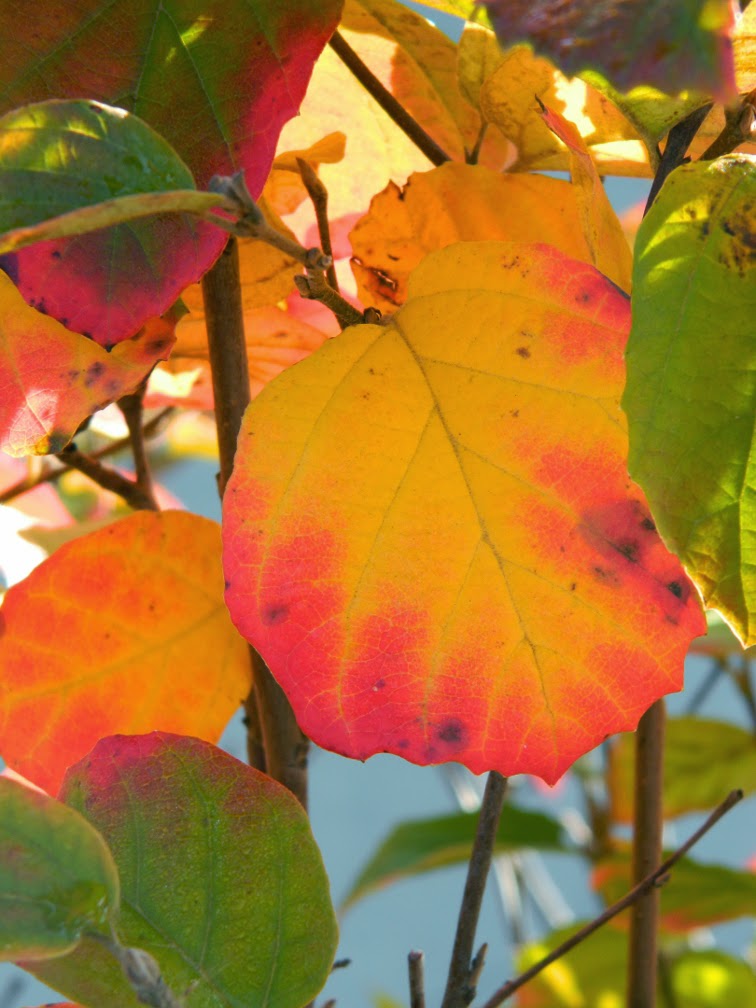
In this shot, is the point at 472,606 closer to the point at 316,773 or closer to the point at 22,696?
the point at 22,696

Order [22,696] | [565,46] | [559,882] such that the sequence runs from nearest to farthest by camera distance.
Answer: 1. [565,46]
2. [22,696]
3. [559,882]

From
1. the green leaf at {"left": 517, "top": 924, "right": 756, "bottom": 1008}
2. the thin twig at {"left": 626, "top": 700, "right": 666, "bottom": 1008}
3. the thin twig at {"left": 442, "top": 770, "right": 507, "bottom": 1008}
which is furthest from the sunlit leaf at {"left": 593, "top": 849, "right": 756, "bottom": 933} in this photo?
the thin twig at {"left": 442, "top": 770, "right": 507, "bottom": 1008}

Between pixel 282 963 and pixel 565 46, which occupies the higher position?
pixel 565 46

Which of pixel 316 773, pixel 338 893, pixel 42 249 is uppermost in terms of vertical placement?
pixel 42 249

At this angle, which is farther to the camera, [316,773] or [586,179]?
[316,773]

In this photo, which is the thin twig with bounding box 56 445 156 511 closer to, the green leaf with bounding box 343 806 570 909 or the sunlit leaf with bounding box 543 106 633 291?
the sunlit leaf with bounding box 543 106 633 291

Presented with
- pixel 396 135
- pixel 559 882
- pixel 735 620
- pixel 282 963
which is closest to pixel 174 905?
pixel 282 963

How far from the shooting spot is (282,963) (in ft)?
0.92

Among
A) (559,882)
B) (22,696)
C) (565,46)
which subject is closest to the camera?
(565,46)

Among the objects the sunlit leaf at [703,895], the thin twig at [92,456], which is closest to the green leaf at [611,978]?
the sunlit leaf at [703,895]

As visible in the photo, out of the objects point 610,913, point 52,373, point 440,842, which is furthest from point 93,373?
point 440,842

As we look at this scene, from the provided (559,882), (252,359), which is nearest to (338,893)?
(559,882)

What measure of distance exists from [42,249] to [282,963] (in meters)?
0.18

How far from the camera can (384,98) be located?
0.36 meters
